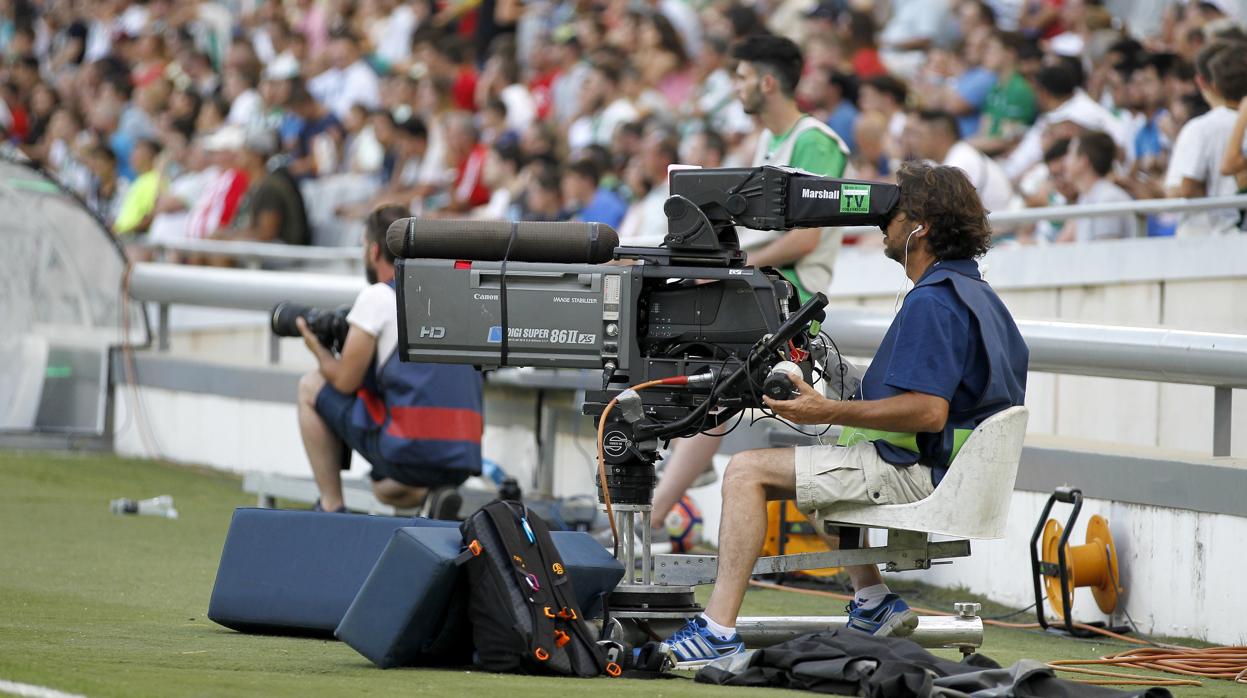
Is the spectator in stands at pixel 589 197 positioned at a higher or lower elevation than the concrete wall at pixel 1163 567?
higher

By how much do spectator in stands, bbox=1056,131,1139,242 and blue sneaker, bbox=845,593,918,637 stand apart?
14.6 ft

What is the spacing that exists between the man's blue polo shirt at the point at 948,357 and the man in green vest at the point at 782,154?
1806 mm

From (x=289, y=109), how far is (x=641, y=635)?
11.6 m

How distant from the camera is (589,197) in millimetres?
12078

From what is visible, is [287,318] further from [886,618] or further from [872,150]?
[872,150]

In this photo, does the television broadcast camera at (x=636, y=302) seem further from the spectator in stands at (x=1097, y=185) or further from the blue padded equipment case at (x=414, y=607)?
the spectator in stands at (x=1097, y=185)

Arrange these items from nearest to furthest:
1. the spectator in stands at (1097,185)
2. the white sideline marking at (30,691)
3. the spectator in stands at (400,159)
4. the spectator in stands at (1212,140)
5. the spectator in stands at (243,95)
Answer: the white sideline marking at (30,691), the spectator in stands at (1212,140), the spectator in stands at (1097,185), the spectator in stands at (400,159), the spectator in stands at (243,95)

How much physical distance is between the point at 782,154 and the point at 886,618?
231cm

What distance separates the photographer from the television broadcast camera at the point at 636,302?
524 cm

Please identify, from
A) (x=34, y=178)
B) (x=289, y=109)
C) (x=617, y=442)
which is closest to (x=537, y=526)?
(x=617, y=442)

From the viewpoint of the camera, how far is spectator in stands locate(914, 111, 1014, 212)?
10398mm

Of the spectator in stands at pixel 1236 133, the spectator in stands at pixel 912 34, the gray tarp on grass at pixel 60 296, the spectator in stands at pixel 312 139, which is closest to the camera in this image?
the spectator in stands at pixel 1236 133

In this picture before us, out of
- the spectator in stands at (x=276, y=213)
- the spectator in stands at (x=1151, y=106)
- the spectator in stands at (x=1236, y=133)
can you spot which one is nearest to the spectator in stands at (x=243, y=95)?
the spectator in stands at (x=276, y=213)

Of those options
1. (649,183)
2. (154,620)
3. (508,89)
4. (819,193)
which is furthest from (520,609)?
(508,89)
